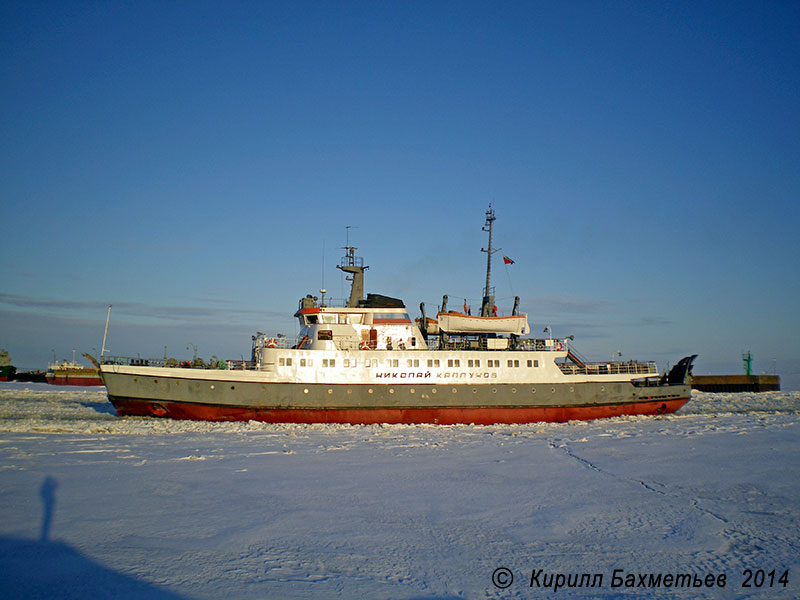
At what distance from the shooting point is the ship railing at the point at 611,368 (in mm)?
26141

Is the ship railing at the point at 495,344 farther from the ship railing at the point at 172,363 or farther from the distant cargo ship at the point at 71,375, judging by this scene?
the distant cargo ship at the point at 71,375

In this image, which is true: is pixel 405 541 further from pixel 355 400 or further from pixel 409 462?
pixel 355 400

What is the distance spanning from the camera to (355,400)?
2358cm

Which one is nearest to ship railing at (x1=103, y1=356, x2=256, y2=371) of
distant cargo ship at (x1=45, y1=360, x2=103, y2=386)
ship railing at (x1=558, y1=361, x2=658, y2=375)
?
ship railing at (x1=558, y1=361, x2=658, y2=375)

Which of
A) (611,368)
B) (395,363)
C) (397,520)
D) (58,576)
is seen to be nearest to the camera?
(58,576)

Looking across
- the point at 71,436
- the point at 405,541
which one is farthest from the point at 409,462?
the point at 71,436

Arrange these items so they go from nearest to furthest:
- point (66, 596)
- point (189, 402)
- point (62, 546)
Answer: point (66, 596), point (62, 546), point (189, 402)

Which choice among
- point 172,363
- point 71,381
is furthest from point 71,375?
point 172,363

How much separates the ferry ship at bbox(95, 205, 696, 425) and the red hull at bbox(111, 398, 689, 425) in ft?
0.17

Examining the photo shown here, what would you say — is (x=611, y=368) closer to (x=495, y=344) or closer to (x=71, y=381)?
(x=495, y=344)

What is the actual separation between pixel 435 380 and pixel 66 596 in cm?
1984

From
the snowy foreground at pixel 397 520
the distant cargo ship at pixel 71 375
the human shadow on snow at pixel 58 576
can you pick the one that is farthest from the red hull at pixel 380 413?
the distant cargo ship at pixel 71 375

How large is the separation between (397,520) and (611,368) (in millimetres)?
22242

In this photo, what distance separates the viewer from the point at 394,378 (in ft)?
79.2
